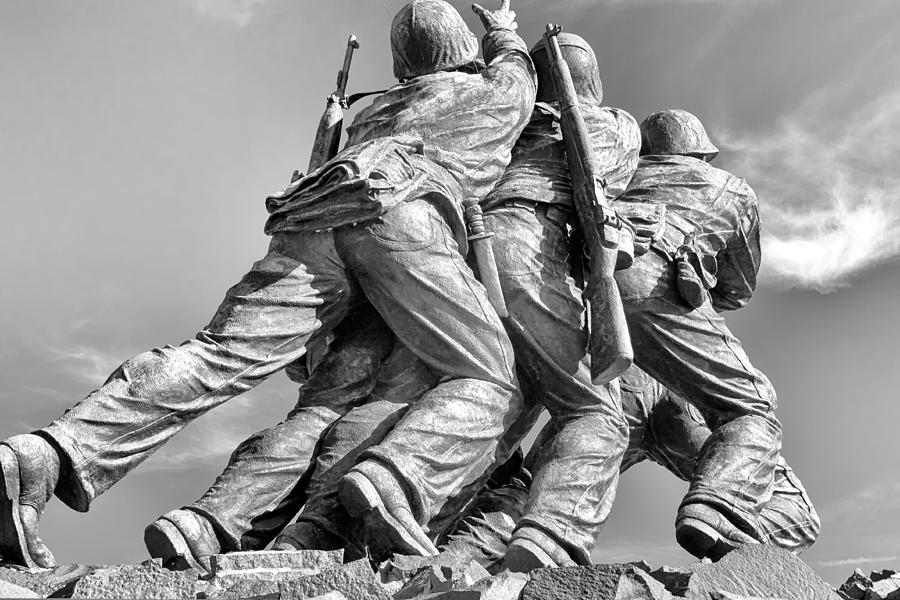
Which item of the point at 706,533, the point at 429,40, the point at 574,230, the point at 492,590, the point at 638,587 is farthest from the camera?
the point at 429,40

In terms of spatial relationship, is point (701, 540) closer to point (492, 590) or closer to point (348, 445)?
point (348, 445)

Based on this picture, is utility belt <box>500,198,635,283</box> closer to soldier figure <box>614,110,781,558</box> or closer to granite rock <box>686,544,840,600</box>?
soldier figure <box>614,110,781,558</box>

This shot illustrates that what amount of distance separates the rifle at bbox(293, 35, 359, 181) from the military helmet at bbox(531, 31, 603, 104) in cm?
124

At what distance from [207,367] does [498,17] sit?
125 inches

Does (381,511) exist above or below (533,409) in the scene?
below

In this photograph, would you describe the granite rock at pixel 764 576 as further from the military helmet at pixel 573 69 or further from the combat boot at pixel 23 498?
the military helmet at pixel 573 69

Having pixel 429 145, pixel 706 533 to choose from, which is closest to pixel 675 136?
pixel 429 145

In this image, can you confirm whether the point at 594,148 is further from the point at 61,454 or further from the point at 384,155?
the point at 61,454

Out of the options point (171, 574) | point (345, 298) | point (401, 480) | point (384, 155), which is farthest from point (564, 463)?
point (171, 574)

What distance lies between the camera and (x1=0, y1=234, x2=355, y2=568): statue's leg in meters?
4.95

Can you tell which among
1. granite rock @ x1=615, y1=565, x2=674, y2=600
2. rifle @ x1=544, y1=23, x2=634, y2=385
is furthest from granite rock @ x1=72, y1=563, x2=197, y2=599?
rifle @ x1=544, y1=23, x2=634, y2=385

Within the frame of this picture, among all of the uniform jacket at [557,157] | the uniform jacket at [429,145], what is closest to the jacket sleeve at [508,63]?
the uniform jacket at [429,145]

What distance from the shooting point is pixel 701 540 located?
18.9 feet

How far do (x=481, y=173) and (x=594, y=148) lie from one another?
2.80ft
